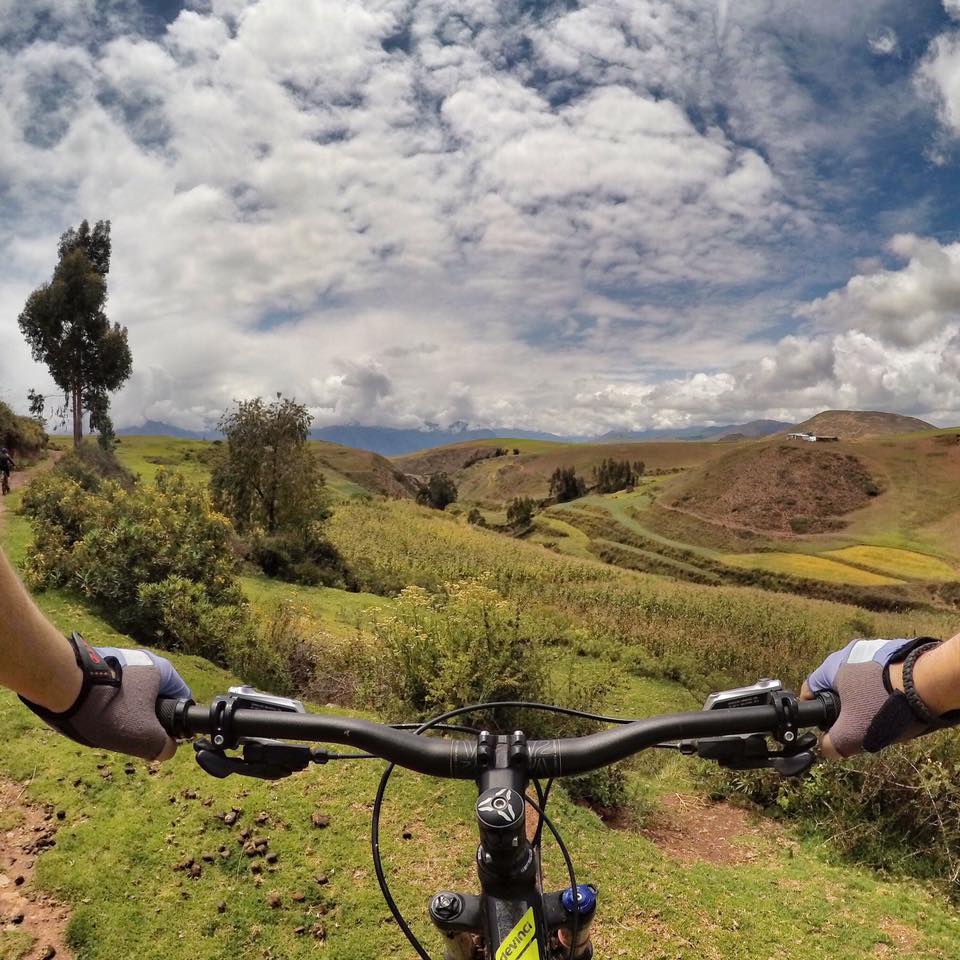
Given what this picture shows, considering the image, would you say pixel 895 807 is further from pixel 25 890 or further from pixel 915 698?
pixel 25 890

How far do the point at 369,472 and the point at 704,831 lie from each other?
371ft

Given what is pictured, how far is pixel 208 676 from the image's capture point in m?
8.40

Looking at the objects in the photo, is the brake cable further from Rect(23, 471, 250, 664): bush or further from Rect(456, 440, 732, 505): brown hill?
Rect(456, 440, 732, 505): brown hill

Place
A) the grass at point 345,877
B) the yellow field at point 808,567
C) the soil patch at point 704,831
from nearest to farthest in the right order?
the grass at point 345,877 → the soil patch at point 704,831 → the yellow field at point 808,567

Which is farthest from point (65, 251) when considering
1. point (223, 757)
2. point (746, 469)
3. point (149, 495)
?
point (746, 469)

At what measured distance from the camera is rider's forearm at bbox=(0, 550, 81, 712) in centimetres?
152

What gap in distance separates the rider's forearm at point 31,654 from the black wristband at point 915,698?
7.95 ft

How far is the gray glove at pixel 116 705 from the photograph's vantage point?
179cm

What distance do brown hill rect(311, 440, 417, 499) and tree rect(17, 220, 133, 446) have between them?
61583mm

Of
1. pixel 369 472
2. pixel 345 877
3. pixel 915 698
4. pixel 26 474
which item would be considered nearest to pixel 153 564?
pixel 345 877

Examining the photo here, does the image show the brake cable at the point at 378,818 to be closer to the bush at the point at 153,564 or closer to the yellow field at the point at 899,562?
the bush at the point at 153,564

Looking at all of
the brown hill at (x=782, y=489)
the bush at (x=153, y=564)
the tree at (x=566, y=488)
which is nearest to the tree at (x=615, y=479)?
the tree at (x=566, y=488)

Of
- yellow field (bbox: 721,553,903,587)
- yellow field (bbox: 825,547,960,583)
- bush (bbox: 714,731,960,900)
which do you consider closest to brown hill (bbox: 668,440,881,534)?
yellow field (bbox: 825,547,960,583)

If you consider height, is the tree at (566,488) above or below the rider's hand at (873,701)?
above
